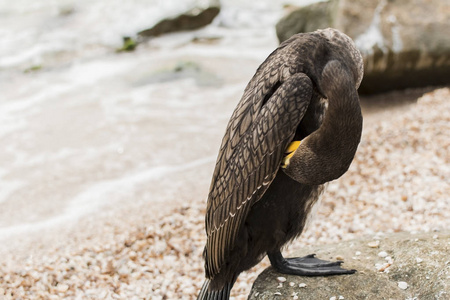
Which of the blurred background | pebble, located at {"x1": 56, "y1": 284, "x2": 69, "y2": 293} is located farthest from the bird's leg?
pebble, located at {"x1": 56, "y1": 284, "x2": 69, "y2": 293}

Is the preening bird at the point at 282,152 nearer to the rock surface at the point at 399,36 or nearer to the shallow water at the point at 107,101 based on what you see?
the shallow water at the point at 107,101

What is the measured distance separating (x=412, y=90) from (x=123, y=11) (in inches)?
356

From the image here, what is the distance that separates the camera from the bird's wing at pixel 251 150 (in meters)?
2.44

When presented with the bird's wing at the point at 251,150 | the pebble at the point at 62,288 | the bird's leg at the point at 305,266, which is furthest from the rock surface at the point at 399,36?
the pebble at the point at 62,288

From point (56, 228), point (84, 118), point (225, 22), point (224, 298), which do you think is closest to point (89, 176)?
point (56, 228)

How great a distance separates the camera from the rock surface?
251 inches

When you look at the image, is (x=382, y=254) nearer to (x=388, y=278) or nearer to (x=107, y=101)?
(x=388, y=278)

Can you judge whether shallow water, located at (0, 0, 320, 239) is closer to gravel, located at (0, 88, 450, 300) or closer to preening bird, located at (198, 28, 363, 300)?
gravel, located at (0, 88, 450, 300)

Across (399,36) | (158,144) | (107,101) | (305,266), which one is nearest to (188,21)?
(107,101)

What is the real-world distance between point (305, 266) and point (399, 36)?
4.36 metres

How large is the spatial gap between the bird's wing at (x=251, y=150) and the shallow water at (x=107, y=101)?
249cm

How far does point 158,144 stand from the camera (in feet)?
22.4

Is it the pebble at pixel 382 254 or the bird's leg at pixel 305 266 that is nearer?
the bird's leg at pixel 305 266

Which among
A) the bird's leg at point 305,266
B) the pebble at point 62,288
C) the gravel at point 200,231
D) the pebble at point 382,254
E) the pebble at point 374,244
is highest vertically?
the bird's leg at point 305,266
